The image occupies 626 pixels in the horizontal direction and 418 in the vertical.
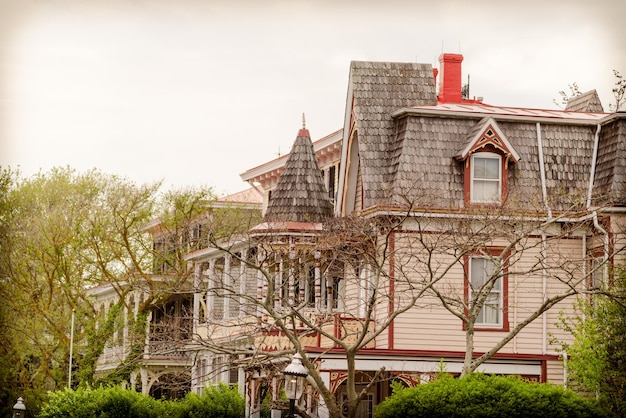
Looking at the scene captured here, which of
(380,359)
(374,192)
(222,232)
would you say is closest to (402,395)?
(380,359)

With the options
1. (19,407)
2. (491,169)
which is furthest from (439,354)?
(19,407)

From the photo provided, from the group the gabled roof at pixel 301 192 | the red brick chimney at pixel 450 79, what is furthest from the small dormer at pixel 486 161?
the red brick chimney at pixel 450 79

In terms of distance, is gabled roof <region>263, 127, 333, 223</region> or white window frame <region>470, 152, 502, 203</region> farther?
gabled roof <region>263, 127, 333, 223</region>

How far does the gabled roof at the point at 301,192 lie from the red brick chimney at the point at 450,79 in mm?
5654

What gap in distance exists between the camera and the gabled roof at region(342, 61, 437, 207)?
38.6 metres

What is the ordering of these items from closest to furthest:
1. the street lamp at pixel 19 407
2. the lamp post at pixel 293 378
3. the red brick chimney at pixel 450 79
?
the lamp post at pixel 293 378 < the street lamp at pixel 19 407 < the red brick chimney at pixel 450 79

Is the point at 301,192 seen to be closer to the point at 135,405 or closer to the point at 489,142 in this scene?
the point at 489,142

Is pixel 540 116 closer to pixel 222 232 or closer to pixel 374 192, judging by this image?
pixel 374 192

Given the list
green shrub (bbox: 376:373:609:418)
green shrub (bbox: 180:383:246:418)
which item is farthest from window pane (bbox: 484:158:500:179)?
green shrub (bbox: 180:383:246:418)

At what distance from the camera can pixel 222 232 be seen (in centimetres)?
5547

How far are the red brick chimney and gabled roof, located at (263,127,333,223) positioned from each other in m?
5.65

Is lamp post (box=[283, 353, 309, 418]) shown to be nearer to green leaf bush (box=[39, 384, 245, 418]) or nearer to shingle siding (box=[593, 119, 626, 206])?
shingle siding (box=[593, 119, 626, 206])

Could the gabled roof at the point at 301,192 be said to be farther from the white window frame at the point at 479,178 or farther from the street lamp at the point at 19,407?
the street lamp at the point at 19,407

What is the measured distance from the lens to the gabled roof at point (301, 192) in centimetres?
4134
